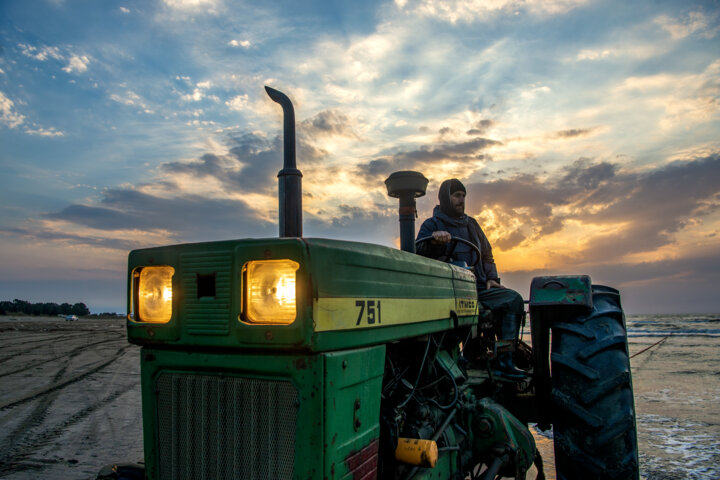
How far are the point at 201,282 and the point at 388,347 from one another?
836mm

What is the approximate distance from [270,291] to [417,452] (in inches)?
31.0

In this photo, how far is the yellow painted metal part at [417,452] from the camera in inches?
65.5

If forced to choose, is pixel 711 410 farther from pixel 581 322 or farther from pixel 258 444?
pixel 258 444

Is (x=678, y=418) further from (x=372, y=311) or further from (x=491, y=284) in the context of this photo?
(x=372, y=311)

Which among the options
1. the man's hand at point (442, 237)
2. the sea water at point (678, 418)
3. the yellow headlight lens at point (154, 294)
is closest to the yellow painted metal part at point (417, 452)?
the yellow headlight lens at point (154, 294)

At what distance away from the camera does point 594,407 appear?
8.28 feet

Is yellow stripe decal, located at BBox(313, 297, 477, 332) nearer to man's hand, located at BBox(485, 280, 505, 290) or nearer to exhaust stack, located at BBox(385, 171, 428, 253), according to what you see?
exhaust stack, located at BBox(385, 171, 428, 253)

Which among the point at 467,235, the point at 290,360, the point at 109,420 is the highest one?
the point at 467,235

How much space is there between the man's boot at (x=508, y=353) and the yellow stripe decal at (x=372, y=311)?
1.13m

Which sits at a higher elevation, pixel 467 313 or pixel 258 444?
pixel 467 313

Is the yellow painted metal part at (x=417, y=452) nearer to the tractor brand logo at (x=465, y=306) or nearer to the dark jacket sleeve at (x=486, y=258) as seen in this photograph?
the tractor brand logo at (x=465, y=306)

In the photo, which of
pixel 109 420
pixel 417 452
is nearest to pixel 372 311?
pixel 417 452

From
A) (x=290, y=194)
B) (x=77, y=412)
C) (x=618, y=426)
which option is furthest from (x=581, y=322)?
(x=77, y=412)

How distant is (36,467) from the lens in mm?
3465
